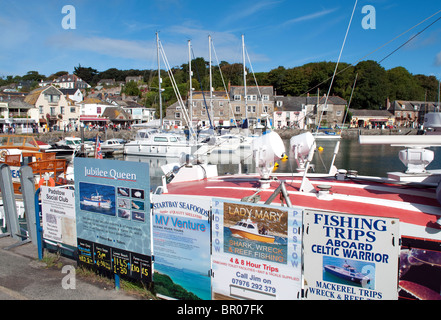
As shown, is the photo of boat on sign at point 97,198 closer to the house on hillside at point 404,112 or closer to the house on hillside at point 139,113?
the house on hillside at point 139,113

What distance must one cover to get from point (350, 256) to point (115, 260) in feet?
13.5

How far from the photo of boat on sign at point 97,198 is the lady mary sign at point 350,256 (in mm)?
3491

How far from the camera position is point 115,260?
20.7 ft

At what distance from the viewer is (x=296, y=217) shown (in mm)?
4691

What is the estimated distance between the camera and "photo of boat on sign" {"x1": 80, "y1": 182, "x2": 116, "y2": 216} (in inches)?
245

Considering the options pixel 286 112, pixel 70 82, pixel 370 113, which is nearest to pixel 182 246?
pixel 286 112

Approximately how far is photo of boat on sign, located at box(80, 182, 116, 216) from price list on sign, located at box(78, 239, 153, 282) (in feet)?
2.32

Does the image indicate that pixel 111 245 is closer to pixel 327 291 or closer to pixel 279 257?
pixel 279 257

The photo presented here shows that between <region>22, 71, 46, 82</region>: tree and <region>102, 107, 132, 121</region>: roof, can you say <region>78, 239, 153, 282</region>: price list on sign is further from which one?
<region>22, 71, 46, 82</region>: tree

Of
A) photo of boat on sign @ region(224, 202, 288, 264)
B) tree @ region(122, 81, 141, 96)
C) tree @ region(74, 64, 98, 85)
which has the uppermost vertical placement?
tree @ region(74, 64, 98, 85)

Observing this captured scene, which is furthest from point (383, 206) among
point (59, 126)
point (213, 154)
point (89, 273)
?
point (59, 126)

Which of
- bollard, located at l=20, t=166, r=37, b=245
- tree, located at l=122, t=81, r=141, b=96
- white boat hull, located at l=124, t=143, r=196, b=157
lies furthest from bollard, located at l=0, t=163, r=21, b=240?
tree, located at l=122, t=81, r=141, b=96

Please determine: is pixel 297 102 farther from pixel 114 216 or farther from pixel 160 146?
pixel 114 216
